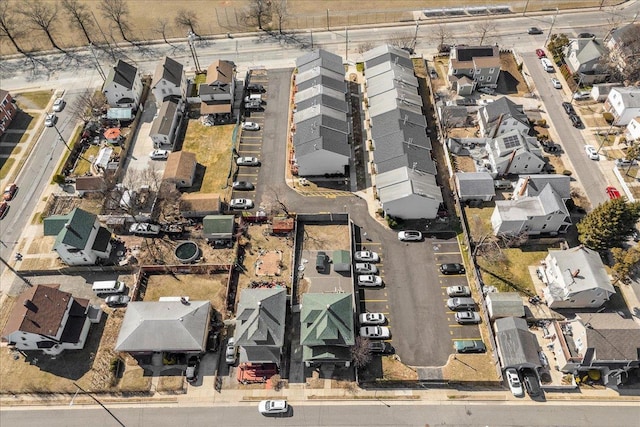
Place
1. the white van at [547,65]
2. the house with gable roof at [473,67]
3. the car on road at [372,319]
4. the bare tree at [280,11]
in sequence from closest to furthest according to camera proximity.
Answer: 1. the car on road at [372,319]
2. the house with gable roof at [473,67]
3. the white van at [547,65]
4. the bare tree at [280,11]

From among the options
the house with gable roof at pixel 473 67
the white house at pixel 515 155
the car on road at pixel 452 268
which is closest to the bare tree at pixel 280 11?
the house with gable roof at pixel 473 67

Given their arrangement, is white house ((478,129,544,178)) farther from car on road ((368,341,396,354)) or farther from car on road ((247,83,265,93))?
car on road ((247,83,265,93))

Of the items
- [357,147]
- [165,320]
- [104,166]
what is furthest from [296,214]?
[104,166]

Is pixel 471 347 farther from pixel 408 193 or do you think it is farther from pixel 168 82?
pixel 168 82

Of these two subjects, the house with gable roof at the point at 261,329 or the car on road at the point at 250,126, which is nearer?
the house with gable roof at the point at 261,329

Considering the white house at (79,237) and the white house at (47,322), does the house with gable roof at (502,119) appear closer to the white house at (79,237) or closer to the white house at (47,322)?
the white house at (79,237)

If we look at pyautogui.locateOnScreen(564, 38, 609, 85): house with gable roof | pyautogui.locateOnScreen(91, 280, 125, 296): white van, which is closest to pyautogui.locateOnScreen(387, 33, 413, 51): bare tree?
pyautogui.locateOnScreen(564, 38, 609, 85): house with gable roof
